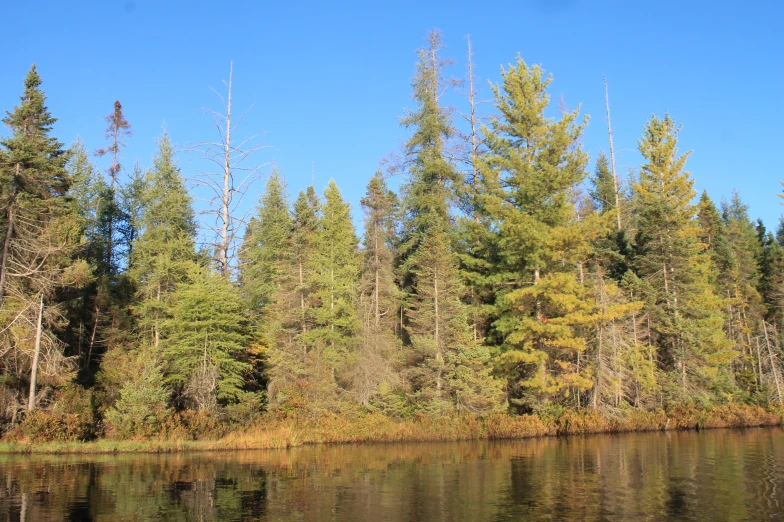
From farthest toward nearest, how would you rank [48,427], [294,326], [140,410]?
[294,326], [140,410], [48,427]

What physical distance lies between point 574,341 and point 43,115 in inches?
1271

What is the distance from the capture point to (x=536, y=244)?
32.7 m

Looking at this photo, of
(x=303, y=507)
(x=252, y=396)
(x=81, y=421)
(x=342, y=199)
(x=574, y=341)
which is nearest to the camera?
(x=303, y=507)

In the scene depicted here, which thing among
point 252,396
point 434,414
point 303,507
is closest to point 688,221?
point 434,414

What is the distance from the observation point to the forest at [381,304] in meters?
29.4

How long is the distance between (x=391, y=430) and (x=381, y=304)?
11.7 meters

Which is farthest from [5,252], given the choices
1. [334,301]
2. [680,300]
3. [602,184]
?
[602,184]

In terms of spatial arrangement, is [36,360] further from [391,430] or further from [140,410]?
[391,430]

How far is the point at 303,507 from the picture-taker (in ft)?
46.3

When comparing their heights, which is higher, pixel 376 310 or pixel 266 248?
pixel 266 248

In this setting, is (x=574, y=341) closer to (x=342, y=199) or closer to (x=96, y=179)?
(x=342, y=199)

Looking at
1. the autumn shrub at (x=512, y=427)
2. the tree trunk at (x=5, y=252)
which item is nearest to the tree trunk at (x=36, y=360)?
the tree trunk at (x=5, y=252)

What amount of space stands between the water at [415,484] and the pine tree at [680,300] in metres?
11.0

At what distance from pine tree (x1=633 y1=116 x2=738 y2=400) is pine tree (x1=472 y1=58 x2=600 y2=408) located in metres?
6.95
